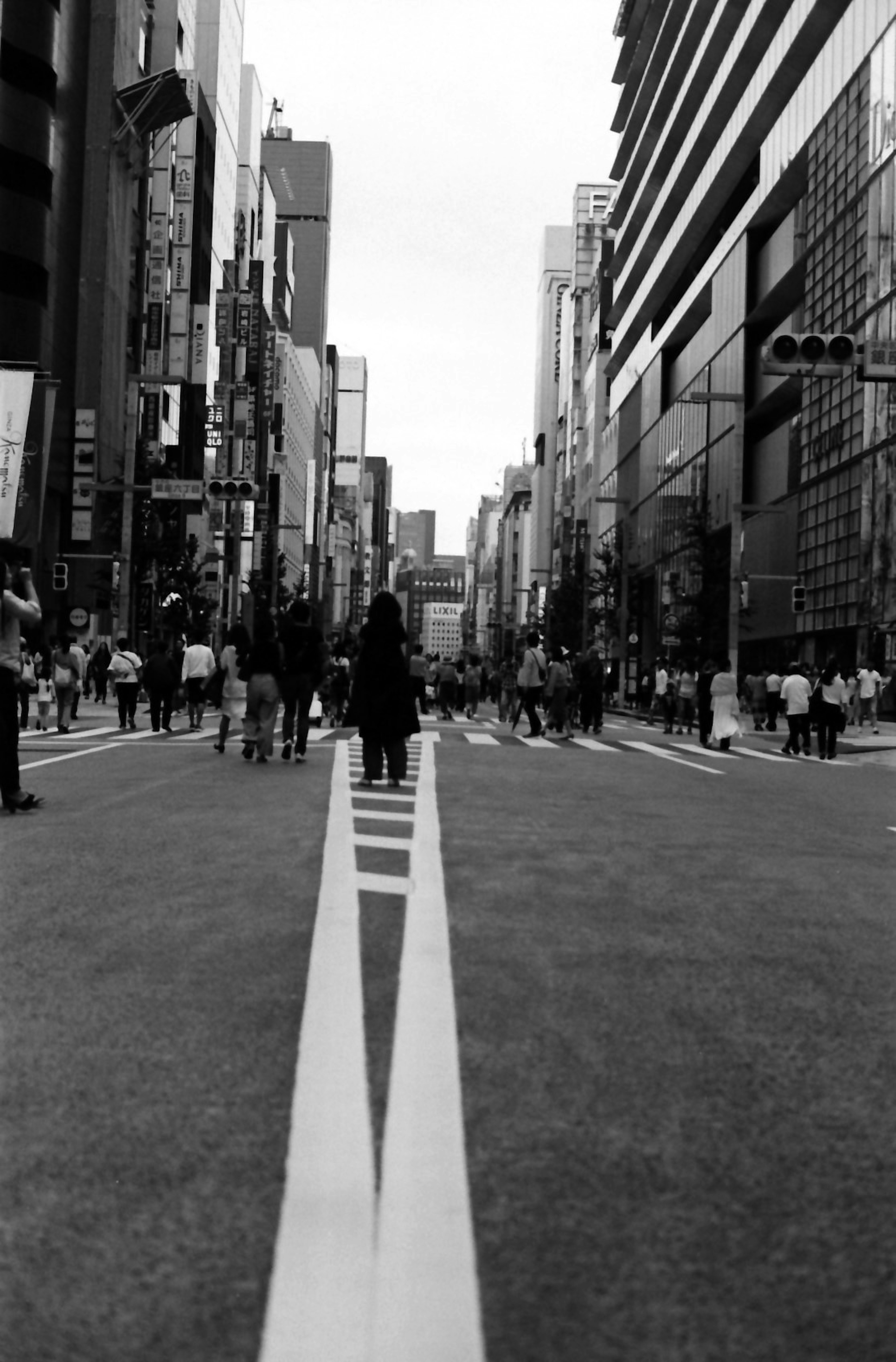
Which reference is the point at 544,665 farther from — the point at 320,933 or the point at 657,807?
the point at 320,933

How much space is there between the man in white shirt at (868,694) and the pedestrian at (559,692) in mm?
6877

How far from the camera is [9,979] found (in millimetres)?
4895

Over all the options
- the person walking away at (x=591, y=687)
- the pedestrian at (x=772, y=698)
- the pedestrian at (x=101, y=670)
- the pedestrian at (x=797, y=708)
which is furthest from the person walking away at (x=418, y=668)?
the pedestrian at (x=101, y=670)

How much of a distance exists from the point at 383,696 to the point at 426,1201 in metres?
10.1

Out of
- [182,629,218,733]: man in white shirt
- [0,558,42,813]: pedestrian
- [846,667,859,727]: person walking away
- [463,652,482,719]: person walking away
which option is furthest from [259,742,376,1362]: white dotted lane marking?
[463,652,482,719]: person walking away

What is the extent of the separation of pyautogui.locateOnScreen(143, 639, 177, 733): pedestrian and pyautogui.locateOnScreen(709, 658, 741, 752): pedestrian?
29.1 ft

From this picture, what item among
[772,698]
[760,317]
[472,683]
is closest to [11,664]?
[772,698]

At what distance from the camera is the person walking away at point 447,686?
1479 inches

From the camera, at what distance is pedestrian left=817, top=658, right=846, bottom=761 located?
24.4 m

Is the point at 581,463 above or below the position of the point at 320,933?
above

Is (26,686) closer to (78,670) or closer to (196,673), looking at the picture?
(78,670)

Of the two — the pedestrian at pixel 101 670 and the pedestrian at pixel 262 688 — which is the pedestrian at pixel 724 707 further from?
the pedestrian at pixel 101 670

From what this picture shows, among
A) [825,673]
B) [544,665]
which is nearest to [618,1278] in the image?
[825,673]

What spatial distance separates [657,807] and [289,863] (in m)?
4.80
